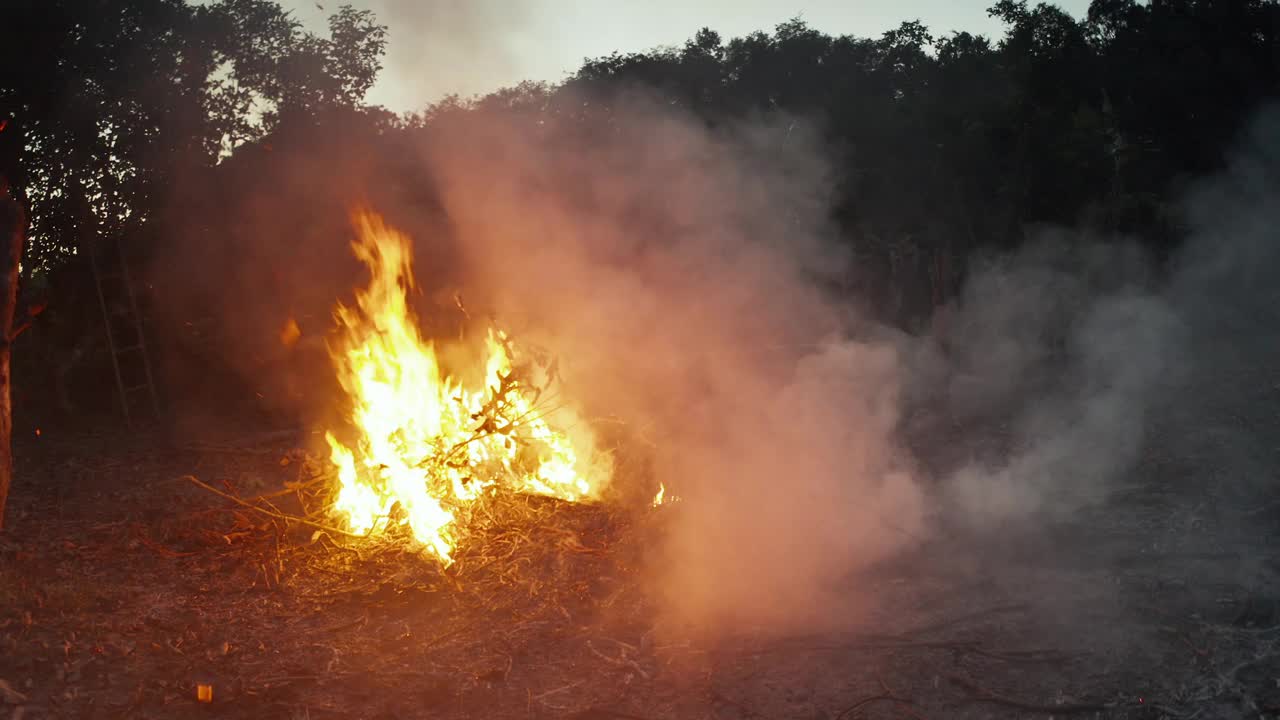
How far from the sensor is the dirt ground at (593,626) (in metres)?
3.93

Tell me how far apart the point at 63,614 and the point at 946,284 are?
12.1 meters

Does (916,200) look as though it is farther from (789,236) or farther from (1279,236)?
(789,236)

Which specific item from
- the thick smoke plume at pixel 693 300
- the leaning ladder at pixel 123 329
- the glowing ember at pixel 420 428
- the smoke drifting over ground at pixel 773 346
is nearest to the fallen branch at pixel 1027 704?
the smoke drifting over ground at pixel 773 346

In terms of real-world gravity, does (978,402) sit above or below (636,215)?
below

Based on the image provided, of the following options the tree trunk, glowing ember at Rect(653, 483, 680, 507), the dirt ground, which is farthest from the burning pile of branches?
the tree trunk

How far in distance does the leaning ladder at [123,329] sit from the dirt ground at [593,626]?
11.9ft

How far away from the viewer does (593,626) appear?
486 cm

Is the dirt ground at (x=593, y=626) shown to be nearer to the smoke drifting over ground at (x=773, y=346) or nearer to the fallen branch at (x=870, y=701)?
the fallen branch at (x=870, y=701)

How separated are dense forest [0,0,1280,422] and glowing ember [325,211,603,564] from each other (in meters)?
2.38

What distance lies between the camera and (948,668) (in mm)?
4074

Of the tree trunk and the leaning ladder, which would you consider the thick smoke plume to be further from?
the leaning ladder

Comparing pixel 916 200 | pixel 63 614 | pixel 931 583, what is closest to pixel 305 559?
pixel 63 614

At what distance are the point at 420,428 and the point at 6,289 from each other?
2.65 metres

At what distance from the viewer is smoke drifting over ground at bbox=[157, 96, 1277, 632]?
6086 millimetres
